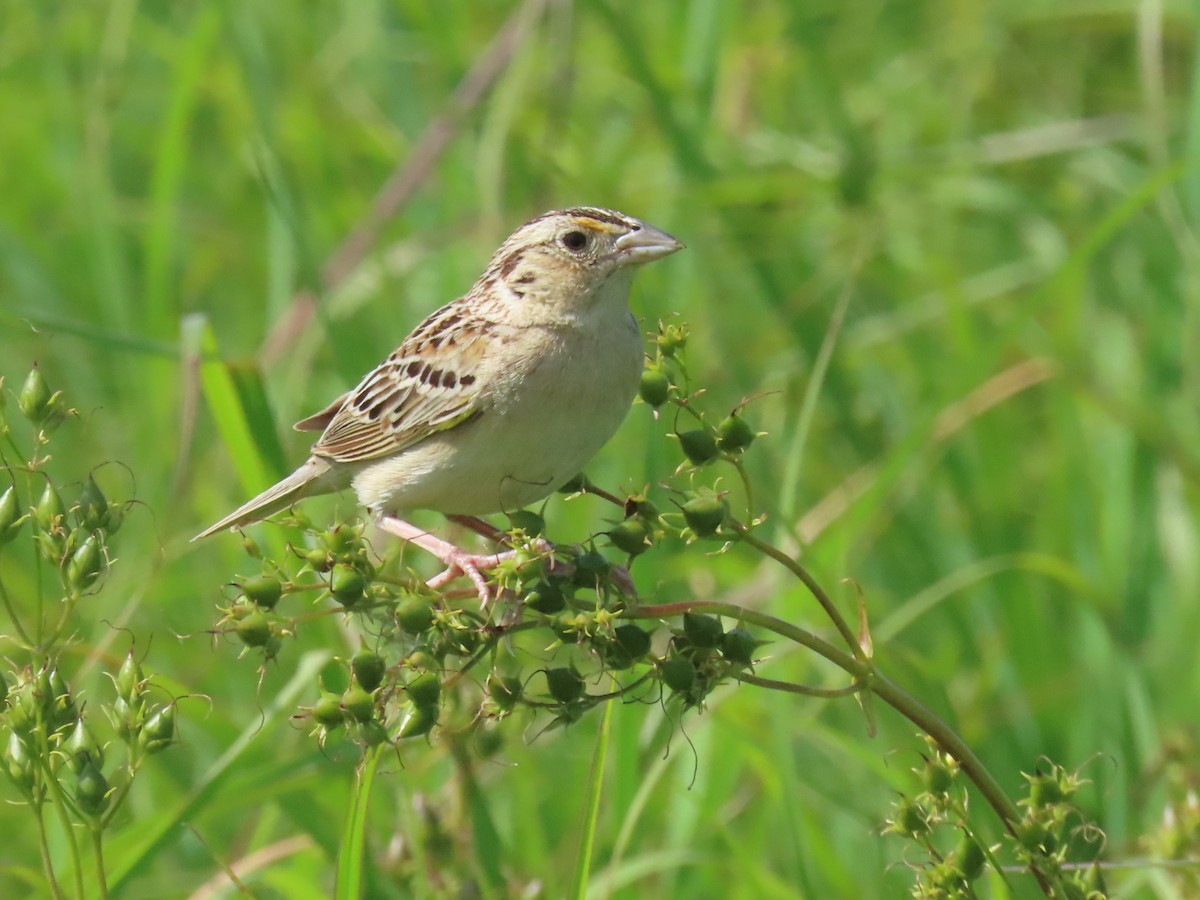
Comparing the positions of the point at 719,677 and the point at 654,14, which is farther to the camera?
the point at 654,14

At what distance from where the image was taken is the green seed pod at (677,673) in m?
2.04

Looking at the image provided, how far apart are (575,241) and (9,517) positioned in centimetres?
178

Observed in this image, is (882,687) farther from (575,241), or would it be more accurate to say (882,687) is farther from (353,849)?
(575,241)

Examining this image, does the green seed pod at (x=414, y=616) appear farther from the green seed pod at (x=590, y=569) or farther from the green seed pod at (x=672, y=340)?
the green seed pod at (x=672, y=340)

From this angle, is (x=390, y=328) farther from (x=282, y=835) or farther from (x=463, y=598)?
(x=463, y=598)

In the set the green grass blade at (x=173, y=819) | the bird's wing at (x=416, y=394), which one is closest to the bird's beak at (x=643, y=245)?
the bird's wing at (x=416, y=394)

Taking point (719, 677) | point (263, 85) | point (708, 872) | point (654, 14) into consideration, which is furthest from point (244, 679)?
point (654, 14)

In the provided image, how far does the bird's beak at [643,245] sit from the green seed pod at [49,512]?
1.65m

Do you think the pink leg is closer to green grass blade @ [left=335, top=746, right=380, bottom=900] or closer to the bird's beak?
green grass blade @ [left=335, top=746, right=380, bottom=900]

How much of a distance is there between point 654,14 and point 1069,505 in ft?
10.0

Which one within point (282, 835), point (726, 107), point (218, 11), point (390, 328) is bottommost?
point (282, 835)

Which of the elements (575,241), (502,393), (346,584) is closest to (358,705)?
(346,584)

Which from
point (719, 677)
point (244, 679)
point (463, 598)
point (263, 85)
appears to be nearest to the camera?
point (719, 677)

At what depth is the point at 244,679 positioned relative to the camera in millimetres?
4910
